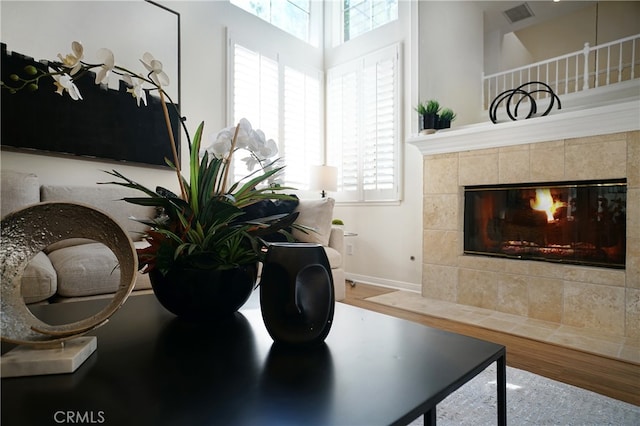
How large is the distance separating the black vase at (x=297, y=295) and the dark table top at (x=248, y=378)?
0.13 ft

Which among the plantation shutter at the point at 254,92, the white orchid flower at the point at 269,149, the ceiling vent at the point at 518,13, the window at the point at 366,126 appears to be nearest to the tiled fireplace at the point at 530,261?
the window at the point at 366,126

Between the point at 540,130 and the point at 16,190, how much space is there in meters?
3.17

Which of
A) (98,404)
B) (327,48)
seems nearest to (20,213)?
(98,404)

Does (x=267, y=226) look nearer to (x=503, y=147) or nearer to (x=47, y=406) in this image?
(x=47, y=406)

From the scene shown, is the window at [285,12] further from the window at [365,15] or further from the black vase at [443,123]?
the black vase at [443,123]

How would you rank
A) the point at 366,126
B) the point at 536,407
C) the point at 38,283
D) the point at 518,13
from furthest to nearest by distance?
1. the point at 518,13
2. the point at 366,126
3. the point at 38,283
4. the point at 536,407

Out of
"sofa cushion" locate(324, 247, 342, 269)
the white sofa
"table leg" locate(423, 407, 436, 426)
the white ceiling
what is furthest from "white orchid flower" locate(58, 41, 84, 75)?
the white ceiling

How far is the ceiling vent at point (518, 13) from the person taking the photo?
397 centimetres

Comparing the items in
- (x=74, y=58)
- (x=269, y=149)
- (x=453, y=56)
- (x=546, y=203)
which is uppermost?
(x=453, y=56)

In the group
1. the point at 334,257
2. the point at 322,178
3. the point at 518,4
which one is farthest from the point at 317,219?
the point at 518,4

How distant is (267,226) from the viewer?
2.83ft

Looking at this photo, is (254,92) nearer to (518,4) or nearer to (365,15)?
(365,15)

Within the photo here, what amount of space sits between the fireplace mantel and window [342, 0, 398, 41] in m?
1.61

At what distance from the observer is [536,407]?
1292mm
